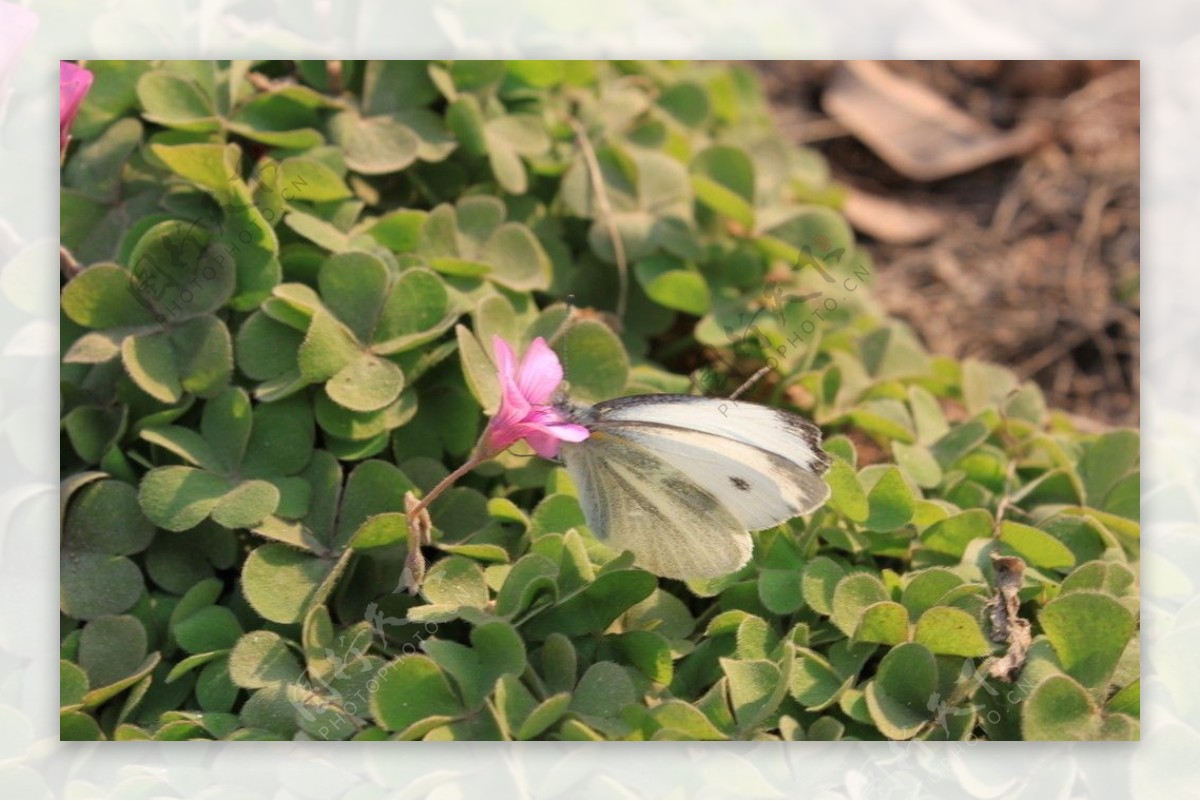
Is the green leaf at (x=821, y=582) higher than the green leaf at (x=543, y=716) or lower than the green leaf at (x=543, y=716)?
higher

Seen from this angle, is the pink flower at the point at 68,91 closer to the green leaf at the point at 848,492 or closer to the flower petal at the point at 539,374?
the flower petal at the point at 539,374

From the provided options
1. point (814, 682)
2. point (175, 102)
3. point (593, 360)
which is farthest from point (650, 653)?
point (175, 102)

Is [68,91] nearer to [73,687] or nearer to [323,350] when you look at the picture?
[323,350]

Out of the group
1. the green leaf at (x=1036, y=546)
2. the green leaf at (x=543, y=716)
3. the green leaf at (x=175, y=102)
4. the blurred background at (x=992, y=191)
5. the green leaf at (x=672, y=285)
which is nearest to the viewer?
the green leaf at (x=543, y=716)

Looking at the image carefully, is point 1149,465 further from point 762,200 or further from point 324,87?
point 324,87

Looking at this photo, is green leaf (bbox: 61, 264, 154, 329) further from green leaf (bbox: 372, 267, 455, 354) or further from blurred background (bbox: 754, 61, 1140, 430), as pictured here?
blurred background (bbox: 754, 61, 1140, 430)
